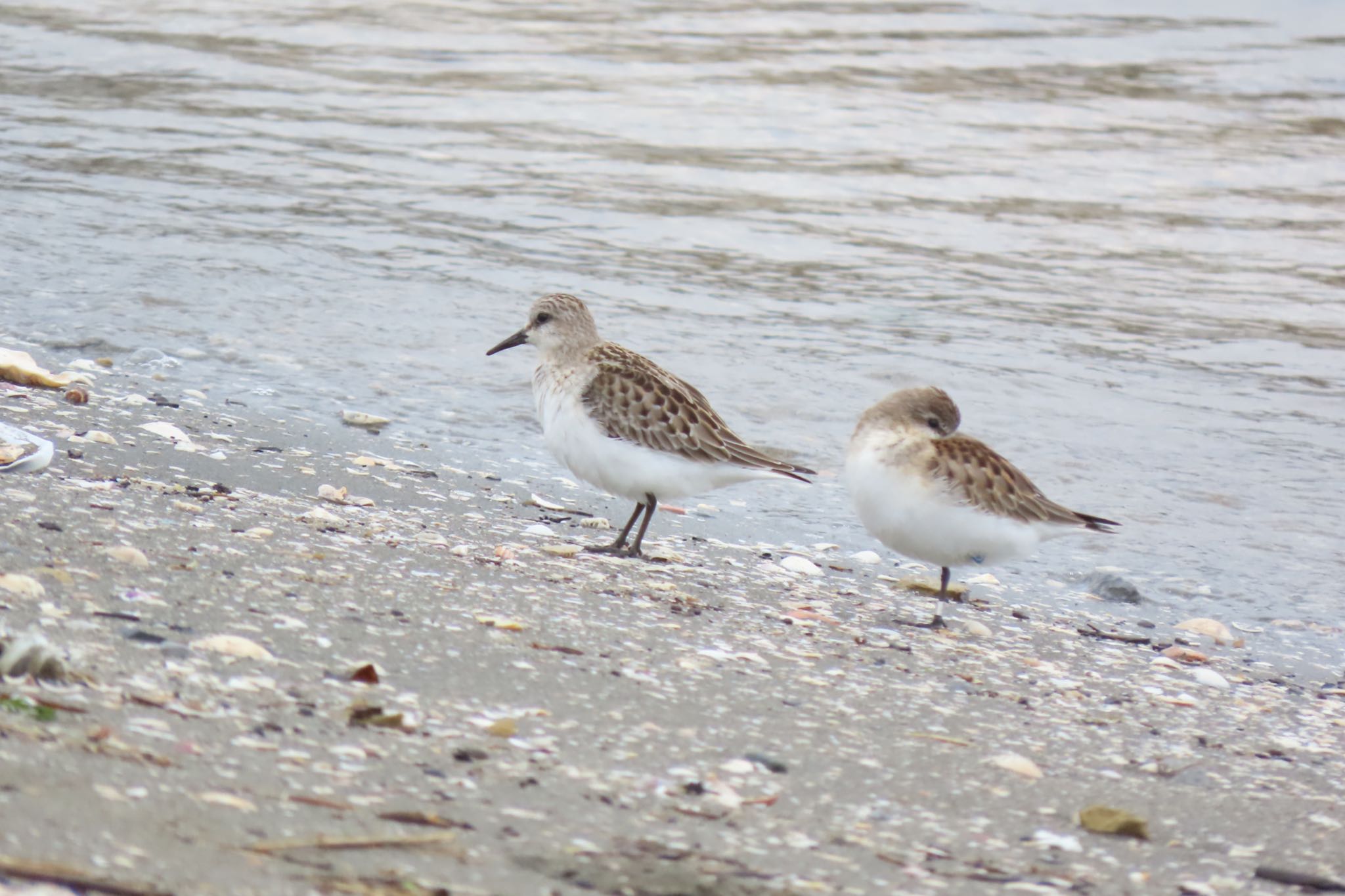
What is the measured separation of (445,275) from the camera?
36.2 feet

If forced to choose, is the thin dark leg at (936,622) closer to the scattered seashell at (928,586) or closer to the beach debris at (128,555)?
the scattered seashell at (928,586)

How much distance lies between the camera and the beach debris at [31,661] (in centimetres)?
319

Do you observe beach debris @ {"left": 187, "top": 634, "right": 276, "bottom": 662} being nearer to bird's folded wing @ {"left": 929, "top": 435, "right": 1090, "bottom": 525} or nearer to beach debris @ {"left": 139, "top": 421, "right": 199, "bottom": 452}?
beach debris @ {"left": 139, "top": 421, "right": 199, "bottom": 452}

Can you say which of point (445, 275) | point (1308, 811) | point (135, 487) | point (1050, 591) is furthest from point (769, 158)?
point (1308, 811)

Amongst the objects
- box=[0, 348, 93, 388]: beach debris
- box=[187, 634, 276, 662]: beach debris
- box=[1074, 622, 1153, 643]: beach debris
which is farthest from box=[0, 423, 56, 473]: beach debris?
box=[1074, 622, 1153, 643]: beach debris

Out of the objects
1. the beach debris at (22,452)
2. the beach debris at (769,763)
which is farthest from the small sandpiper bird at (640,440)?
the beach debris at (769,763)

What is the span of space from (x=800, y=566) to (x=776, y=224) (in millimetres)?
6956

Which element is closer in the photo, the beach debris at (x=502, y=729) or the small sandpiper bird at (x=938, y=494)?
the beach debris at (x=502, y=729)

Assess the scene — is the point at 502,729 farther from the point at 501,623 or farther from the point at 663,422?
the point at 663,422

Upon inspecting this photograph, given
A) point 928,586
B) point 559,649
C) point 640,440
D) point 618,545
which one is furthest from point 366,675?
point 928,586

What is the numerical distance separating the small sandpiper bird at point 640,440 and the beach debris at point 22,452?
75.3 inches

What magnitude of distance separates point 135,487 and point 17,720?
2487 mm

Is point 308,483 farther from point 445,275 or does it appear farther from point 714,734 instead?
point 445,275

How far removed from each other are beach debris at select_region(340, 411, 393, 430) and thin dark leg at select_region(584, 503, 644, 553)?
1.92 meters
